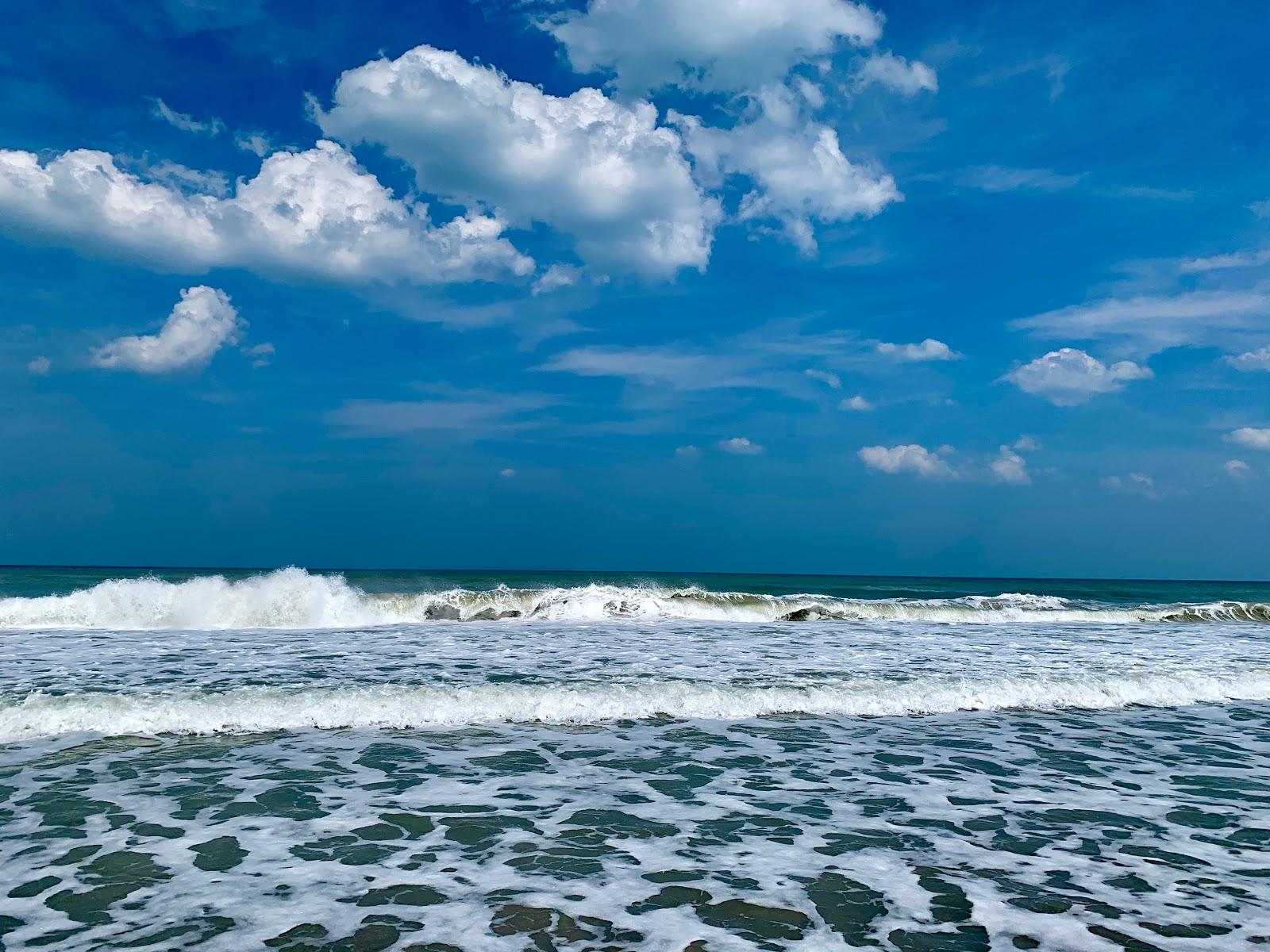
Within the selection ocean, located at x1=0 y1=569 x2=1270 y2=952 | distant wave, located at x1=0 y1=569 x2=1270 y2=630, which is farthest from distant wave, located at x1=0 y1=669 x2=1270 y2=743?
distant wave, located at x1=0 y1=569 x2=1270 y2=630

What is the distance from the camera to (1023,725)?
1132 cm

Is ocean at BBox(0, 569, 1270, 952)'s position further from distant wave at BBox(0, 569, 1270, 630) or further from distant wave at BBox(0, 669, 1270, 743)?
distant wave at BBox(0, 569, 1270, 630)

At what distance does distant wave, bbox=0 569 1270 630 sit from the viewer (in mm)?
24938

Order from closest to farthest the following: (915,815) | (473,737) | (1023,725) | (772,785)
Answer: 1. (915,815)
2. (772,785)
3. (473,737)
4. (1023,725)

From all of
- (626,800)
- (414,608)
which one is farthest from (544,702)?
(414,608)

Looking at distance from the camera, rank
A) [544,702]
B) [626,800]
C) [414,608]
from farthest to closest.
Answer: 1. [414,608]
2. [544,702]
3. [626,800]

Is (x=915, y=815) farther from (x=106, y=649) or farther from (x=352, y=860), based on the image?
(x=106, y=649)

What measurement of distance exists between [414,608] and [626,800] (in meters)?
23.2

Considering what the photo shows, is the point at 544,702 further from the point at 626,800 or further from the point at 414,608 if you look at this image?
the point at 414,608

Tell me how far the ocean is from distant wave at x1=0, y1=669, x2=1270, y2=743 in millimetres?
54

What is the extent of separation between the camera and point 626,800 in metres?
7.57

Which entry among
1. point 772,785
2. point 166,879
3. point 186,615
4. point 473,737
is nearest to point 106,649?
point 186,615

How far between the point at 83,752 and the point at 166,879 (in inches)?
180

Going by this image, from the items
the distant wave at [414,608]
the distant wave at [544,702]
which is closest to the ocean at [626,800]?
the distant wave at [544,702]
